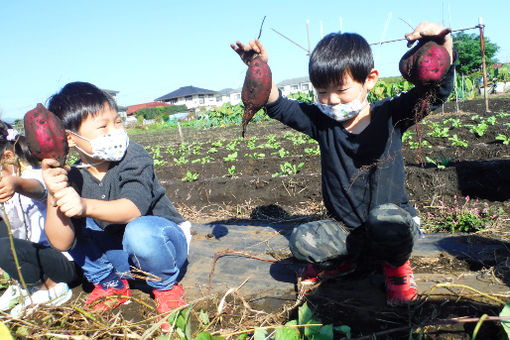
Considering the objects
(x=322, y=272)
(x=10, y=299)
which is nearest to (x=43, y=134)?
(x=10, y=299)

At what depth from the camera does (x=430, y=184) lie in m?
3.78

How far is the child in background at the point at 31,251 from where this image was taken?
2.10 m

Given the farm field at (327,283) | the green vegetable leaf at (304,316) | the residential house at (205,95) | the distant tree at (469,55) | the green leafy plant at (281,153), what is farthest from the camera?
the residential house at (205,95)

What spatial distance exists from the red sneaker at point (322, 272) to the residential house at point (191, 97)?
7293cm

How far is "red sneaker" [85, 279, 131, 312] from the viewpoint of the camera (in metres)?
2.02

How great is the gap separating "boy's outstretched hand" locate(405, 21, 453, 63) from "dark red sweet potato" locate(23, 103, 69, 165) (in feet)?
5.13

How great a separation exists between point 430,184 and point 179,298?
2871 millimetres

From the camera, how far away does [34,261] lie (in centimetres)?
213

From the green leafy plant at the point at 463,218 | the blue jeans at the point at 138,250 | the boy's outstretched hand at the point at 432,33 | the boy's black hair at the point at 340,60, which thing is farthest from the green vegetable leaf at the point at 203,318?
the green leafy plant at the point at 463,218

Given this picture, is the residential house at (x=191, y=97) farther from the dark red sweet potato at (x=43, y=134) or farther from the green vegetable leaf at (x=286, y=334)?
the green vegetable leaf at (x=286, y=334)

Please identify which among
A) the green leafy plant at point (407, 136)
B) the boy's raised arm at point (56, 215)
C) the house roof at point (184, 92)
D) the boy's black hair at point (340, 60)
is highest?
the house roof at point (184, 92)

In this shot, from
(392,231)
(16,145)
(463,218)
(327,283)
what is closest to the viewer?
(392,231)

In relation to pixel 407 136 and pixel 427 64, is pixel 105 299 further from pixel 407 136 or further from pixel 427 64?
pixel 407 136

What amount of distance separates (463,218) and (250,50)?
1988 millimetres
